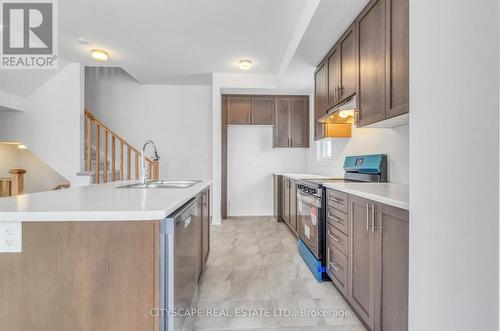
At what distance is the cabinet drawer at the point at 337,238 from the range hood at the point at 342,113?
111cm

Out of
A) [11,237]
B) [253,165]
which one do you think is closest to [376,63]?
[11,237]

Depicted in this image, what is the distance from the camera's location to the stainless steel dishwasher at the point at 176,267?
3.31 ft

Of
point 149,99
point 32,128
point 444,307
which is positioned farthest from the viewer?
point 149,99

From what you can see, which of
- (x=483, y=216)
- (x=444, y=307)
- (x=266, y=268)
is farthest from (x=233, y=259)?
(x=483, y=216)

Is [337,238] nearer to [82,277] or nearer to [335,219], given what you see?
[335,219]

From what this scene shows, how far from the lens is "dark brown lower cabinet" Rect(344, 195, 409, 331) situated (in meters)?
1.22

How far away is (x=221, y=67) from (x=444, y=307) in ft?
13.3

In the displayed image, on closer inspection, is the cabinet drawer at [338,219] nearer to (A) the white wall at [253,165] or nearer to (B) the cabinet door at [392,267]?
(B) the cabinet door at [392,267]

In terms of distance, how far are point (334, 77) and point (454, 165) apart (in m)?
2.23

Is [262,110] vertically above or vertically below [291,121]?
above

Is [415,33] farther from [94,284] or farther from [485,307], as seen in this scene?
[94,284]

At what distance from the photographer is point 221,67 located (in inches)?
163

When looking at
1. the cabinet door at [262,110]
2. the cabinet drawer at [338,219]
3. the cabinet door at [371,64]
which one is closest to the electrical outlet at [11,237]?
the cabinet drawer at [338,219]

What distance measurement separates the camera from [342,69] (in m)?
2.56
